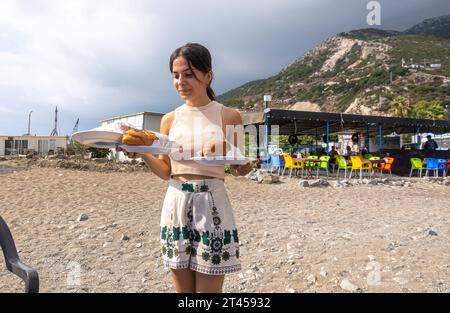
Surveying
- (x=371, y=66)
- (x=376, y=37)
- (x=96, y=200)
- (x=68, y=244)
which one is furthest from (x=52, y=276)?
(x=376, y=37)

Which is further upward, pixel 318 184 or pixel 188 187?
pixel 188 187

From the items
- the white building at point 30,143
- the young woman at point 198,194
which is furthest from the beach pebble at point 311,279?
the white building at point 30,143

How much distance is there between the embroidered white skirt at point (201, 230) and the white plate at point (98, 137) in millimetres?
291

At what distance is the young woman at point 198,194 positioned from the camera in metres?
1.33

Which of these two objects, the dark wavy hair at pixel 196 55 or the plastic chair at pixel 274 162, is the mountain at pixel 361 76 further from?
the dark wavy hair at pixel 196 55

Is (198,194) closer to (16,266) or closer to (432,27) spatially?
(16,266)

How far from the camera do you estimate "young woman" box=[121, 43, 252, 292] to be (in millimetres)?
1335

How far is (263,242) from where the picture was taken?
3980mm

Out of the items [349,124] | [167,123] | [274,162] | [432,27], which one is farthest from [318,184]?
[432,27]

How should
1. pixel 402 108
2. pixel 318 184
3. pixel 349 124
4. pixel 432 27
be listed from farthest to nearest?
pixel 432 27
pixel 402 108
pixel 349 124
pixel 318 184

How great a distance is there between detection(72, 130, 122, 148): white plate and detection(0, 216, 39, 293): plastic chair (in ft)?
1.67

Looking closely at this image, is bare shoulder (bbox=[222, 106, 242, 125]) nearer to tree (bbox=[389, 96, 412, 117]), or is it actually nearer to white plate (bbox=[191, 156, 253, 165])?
white plate (bbox=[191, 156, 253, 165])

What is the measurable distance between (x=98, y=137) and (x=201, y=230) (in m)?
0.51
